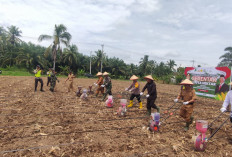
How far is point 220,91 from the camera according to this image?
36.9 ft

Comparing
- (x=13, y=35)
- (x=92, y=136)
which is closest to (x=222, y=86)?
(x=92, y=136)

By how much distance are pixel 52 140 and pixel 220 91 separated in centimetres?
1192

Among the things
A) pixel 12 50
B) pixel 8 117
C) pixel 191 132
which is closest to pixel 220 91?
pixel 191 132

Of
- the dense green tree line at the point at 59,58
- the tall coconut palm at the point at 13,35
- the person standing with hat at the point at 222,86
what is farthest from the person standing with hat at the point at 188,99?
the tall coconut palm at the point at 13,35

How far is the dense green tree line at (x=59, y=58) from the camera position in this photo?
28.5 metres

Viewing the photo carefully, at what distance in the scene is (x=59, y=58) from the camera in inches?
1308

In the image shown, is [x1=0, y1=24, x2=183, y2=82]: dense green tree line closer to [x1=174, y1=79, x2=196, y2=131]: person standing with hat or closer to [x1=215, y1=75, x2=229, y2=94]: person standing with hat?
[x1=215, y1=75, x2=229, y2=94]: person standing with hat

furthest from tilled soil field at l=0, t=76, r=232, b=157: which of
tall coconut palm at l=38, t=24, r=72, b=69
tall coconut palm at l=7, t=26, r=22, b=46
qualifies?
tall coconut palm at l=7, t=26, r=22, b=46

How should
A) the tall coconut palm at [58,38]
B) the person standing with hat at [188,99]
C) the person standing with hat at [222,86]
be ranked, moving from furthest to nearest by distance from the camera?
1. the tall coconut palm at [58,38]
2. the person standing with hat at [222,86]
3. the person standing with hat at [188,99]

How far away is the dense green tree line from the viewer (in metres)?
28.5

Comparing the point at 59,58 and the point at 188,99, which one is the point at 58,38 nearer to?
the point at 59,58

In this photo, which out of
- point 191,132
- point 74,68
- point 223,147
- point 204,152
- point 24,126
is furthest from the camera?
point 74,68

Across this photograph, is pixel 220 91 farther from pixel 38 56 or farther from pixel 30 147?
pixel 38 56

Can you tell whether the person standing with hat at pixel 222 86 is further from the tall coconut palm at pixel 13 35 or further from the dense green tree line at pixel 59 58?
the tall coconut palm at pixel 13 35
